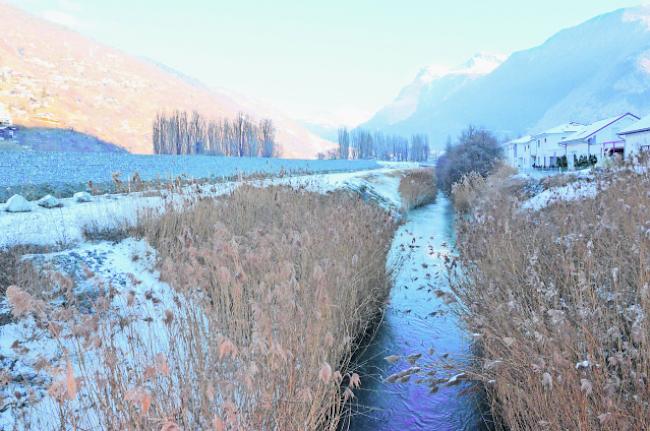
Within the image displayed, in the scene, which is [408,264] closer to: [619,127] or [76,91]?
[619,127]

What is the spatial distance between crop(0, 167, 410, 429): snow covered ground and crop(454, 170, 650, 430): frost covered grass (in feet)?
8.70

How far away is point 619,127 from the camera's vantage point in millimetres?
38250

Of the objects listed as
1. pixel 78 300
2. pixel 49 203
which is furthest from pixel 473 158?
pixel 78 300

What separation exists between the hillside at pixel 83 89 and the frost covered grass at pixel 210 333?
3128 inches

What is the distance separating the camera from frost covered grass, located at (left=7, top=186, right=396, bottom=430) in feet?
8.99

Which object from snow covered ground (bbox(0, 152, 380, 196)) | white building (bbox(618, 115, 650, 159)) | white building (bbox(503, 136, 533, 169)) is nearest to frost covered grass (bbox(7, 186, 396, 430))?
snow covered ground (bbox(0, 152, 380, 196))

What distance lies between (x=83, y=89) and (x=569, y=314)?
119m

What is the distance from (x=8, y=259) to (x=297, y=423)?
4.74 m

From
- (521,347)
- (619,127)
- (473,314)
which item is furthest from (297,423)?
(619,127)

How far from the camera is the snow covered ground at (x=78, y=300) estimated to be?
10.8 ft

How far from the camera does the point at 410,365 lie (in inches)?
246

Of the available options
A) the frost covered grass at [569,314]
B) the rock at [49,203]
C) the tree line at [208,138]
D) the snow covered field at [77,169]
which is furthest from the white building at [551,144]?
the rock at [49,203]

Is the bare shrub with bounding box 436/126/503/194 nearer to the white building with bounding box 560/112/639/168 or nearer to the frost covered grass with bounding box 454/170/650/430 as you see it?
the white building with bounding box 560/112/639/168

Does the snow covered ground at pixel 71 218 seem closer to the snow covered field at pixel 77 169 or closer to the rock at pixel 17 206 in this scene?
the rock at pixel 17 206
